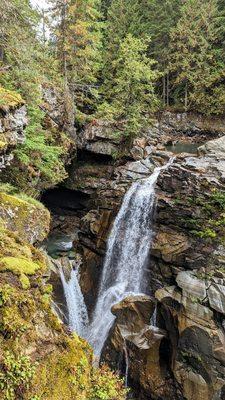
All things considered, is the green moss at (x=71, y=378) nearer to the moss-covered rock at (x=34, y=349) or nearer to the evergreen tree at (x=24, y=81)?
the moss-covered rock at (x=34, y=349)

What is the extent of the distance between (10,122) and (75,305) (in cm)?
997

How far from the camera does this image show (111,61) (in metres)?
33.1

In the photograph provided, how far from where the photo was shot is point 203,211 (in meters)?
15.2

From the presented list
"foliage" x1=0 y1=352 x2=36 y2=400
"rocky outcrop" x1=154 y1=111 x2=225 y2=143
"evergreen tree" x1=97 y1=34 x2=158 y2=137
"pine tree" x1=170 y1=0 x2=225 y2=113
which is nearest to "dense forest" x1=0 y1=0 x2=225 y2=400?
"foliage" x1=0 y1=352 x2=36 y2=400

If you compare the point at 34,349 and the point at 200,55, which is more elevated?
the point at 200,55

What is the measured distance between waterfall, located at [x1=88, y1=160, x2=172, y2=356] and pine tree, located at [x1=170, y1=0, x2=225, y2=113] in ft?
61.4

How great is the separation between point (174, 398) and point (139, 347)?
233cm

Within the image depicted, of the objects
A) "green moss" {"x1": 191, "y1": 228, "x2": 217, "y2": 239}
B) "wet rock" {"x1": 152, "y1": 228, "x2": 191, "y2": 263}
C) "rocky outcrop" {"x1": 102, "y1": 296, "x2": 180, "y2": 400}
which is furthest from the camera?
"wet rock" {"x1": 152, "y1": 228, "x2": 191, "y2": 263}

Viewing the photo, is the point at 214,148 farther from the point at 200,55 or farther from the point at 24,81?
the point at 200,55

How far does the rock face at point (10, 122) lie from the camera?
10.5 metres

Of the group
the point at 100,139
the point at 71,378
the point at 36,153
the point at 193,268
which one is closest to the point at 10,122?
the point at 36,153

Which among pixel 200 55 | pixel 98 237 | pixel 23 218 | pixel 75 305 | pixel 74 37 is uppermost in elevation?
pixel 200 55

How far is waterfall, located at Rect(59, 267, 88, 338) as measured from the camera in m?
15.3

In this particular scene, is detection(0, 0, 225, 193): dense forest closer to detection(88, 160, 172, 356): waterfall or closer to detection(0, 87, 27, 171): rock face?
detection(0, 87, 27, 171): rock face
